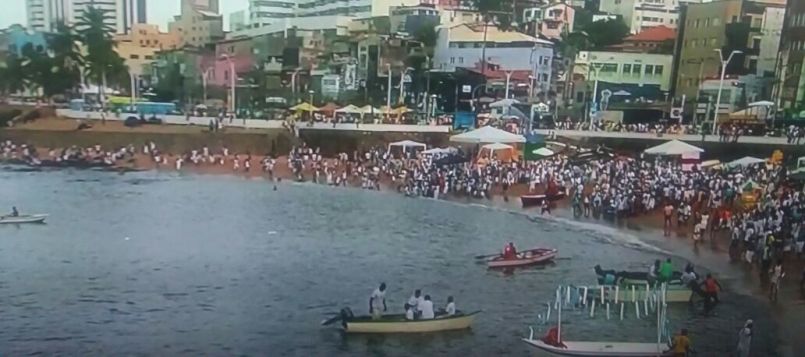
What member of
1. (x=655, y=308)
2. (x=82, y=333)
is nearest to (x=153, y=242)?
(x=82, y=333)

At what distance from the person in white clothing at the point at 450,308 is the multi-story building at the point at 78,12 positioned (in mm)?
1208

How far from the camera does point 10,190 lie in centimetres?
221

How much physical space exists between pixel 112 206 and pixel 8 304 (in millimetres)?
400

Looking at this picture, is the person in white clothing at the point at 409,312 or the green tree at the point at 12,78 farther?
the person in white clothing at the point at 409,312

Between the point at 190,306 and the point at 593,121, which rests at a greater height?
the point at 593,121

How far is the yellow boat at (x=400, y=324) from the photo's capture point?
229 cm

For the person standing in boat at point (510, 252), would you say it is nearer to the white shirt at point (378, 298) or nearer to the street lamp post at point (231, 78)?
the white shirt at point (378, 298)

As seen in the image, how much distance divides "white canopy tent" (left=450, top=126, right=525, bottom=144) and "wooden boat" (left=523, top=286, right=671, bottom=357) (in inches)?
19.5

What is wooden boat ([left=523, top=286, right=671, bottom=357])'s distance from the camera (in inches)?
92.4

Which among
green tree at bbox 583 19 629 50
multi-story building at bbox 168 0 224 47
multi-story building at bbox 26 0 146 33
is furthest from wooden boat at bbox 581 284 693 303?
multi-story building at bbox 26 0 146 33

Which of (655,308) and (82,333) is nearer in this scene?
(82,333)

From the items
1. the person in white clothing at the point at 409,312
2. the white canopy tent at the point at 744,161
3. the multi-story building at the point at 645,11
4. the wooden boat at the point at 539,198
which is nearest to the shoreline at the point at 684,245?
the wooden boat at the point at 539,198

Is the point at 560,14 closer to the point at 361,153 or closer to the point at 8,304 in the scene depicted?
the point at 361,153

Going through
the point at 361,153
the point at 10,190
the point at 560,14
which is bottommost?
the point at 10,190
